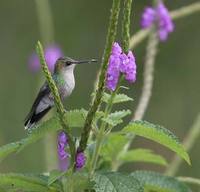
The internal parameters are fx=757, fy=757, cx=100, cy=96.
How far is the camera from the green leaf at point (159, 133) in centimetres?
208

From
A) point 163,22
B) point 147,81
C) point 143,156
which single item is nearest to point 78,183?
point 143,156

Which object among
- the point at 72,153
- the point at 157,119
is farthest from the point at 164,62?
the point at 72,153

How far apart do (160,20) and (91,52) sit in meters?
5.57

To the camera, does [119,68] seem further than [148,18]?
No

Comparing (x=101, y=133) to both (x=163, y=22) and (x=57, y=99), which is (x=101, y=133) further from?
A: (x=163, y=22)

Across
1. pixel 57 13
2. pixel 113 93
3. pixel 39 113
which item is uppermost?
pixel 113 93

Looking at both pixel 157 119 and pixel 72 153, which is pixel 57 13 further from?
pixel 72 153

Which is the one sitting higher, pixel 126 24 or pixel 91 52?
pixel 126 24

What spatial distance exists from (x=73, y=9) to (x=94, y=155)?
25.9 ft

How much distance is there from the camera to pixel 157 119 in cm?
890

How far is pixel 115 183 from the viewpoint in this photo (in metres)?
2.10

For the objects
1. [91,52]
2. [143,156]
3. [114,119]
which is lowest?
[91,52]

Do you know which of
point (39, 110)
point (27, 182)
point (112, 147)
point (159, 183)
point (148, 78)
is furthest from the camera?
point (148, 78)

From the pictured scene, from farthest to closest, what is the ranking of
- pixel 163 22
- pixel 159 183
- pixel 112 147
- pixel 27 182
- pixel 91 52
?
pixel 91 52, pixel 163 22, pixel 112 147, pixel 159 183, pixel 27 182
